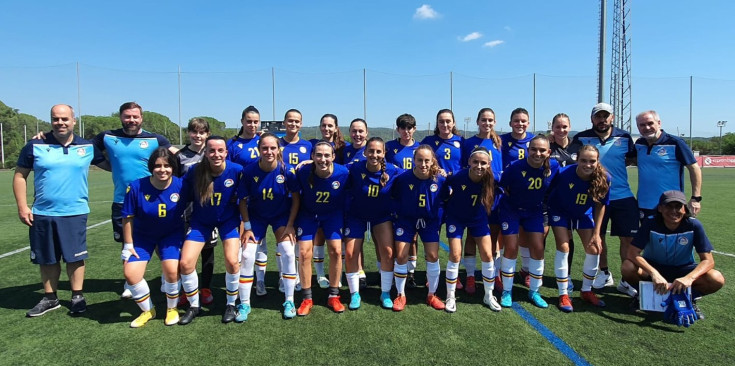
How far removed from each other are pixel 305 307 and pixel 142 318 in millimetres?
1439

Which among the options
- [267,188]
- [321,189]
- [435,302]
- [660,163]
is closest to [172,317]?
[267,188]

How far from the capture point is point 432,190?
3891 millimetres

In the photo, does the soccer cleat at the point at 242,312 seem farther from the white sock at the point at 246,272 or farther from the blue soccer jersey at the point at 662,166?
the blue soccer jersey at the point at 662,166

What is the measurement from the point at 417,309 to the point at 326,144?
181 centimetres

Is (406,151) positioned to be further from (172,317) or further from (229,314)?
(172,317)

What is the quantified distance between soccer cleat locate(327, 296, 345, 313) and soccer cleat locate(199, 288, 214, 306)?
1230 millimetres

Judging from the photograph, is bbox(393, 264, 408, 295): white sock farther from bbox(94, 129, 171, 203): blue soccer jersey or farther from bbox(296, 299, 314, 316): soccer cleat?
bbox(94, 129, 171, 203): blue soccer jersey

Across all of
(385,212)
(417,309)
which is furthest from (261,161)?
(417,309)

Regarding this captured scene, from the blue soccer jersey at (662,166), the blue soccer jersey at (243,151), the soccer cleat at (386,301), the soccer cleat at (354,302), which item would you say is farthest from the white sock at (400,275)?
the blue soccer jersey at (662,166)

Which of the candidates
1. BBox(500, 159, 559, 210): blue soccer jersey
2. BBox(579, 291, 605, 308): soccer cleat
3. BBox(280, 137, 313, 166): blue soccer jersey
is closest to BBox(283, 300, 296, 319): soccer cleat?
BBox(280, 137, 313, 166): blue soccer jersey

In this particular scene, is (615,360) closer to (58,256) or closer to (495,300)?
(495,300)

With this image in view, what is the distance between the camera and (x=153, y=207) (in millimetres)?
3572

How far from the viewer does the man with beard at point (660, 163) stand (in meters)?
4.13

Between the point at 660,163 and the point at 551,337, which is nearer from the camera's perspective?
the point at 551,337
